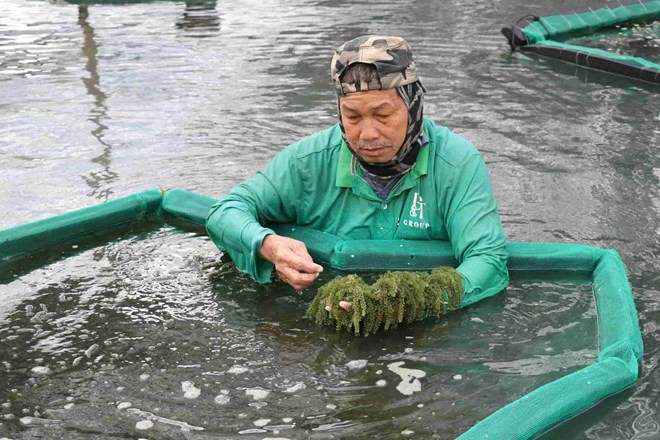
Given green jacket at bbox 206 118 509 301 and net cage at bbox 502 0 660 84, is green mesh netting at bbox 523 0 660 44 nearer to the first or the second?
net cage at bbox 502 0 660 84

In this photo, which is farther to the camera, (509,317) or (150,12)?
(150,12)

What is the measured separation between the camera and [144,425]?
3658 millimetres

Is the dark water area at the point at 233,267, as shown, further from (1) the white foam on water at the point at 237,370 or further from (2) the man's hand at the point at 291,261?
(2) the man's hand at the point at 291,261

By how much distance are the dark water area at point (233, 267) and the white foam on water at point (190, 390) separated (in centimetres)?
1

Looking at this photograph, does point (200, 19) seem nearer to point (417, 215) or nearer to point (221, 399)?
point (417, 215)

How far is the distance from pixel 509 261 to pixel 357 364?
118 centimetres

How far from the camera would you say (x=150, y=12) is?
1441 cm

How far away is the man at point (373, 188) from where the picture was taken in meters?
4.43

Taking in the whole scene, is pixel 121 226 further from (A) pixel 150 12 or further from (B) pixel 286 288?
(A) pixel 150 12

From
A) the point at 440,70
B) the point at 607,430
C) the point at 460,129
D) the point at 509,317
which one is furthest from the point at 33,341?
the point at 440,70

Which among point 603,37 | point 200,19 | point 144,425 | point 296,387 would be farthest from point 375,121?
point 200,19

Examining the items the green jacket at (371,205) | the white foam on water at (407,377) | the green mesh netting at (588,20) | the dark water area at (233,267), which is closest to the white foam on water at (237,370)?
the dark water area at (233,267)

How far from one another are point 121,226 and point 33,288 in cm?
91

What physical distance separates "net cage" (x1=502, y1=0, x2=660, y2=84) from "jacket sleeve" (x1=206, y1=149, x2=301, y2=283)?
18.6ft
